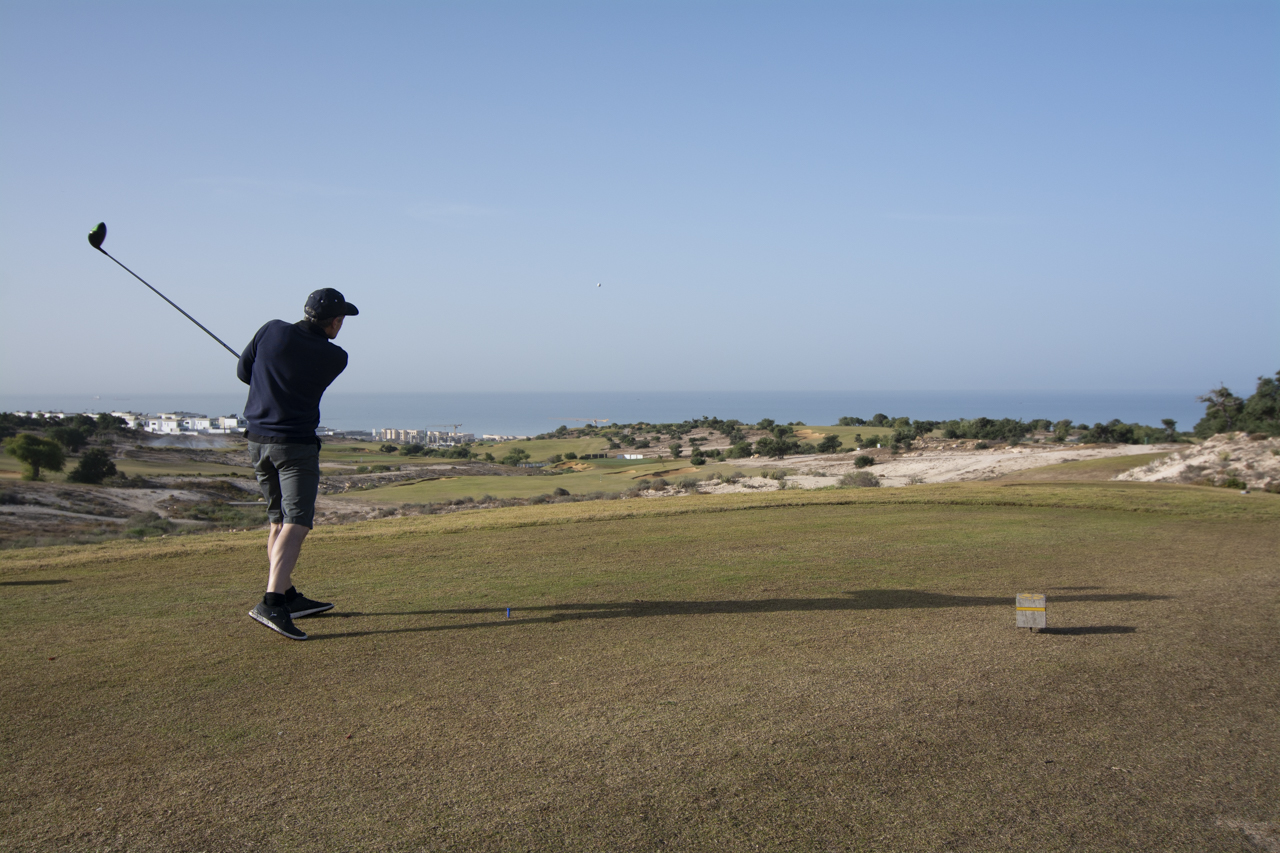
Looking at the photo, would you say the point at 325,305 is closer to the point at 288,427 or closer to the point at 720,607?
the point at 288,427

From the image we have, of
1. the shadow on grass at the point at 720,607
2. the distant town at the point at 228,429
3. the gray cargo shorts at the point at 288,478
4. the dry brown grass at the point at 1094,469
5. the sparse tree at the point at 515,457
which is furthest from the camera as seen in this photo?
the distant town at the point at 228,429

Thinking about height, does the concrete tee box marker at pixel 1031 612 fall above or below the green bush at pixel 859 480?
above

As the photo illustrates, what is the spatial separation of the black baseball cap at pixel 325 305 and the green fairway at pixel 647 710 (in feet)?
7.92

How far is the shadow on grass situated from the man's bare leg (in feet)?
2.04

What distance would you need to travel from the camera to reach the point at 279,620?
5.75m

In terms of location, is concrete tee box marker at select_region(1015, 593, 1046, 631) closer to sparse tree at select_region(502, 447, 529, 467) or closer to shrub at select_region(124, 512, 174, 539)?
shrub at select_region(124, 512, 174, 539)

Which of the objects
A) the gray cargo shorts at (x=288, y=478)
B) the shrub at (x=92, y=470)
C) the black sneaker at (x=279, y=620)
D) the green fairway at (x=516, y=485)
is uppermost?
the gray cargo shorts at (x=288, y=478)

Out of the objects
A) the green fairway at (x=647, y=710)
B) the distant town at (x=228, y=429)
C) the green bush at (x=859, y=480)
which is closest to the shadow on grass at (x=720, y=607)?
the green fairway at (x=647, y=710)

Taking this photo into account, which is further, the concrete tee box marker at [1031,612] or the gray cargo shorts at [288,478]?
the gray cargo shorts at [288,478]

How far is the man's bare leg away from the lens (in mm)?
5926

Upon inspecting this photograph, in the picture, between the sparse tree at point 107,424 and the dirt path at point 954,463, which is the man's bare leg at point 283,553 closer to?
the dirt path at point 954,463

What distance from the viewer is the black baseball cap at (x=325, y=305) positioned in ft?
20.8

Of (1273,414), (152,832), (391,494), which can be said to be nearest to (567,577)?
(152,832)

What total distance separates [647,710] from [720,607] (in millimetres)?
2683
